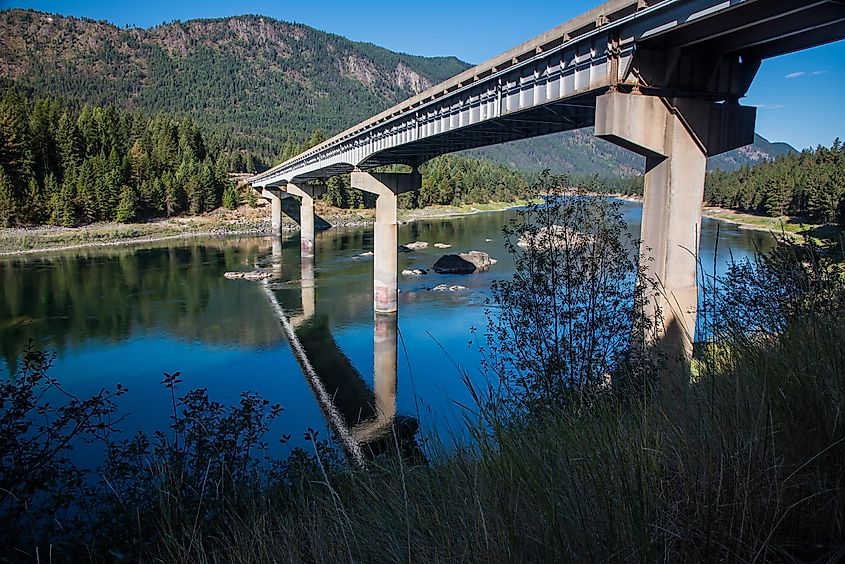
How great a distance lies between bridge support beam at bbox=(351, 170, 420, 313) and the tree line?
4696cm

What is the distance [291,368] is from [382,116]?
1442 centimetres

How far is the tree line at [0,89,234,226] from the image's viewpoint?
219ft

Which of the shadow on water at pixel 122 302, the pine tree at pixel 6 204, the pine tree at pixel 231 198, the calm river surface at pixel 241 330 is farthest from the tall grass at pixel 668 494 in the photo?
the pine tree at pixel 231 198

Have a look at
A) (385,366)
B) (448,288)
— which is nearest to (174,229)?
(448,288)

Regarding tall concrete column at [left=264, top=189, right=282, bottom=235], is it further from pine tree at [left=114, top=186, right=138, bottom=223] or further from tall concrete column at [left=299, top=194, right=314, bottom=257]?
tall concrete column at [left=299, top=194, right=314, bottom=257]

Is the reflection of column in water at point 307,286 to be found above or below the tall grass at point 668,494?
below

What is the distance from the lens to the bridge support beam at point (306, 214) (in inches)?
2168

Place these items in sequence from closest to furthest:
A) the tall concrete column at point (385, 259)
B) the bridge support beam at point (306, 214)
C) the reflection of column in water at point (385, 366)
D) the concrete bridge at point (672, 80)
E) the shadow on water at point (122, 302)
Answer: the concrete bridge at point (672, 80) → the reflection of column in water at point (385, 366) → the shadow on water at point (122, 302) → the tall concrete column at point (385, 259) → the bridge support beam at point (306, 214)

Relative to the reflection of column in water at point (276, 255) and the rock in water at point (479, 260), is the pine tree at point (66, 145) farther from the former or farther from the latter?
the rock in water at point (479, 260)

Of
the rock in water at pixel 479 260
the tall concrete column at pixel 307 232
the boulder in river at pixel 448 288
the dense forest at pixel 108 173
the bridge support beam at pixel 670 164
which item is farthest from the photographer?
the dense forest at pixel 108 173

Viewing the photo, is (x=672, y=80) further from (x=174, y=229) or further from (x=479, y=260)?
(x=174, y=229)

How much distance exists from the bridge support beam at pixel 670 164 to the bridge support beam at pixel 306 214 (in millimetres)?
42247

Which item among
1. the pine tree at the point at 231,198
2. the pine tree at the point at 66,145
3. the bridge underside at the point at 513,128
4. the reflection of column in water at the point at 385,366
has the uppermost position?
the pine tree at the point at 66,145

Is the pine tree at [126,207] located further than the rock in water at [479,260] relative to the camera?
Yes
